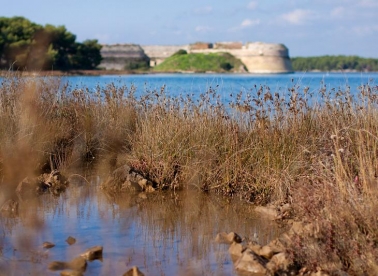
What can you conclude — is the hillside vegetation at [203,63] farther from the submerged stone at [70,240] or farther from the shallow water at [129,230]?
the submerged stone at [70,240]

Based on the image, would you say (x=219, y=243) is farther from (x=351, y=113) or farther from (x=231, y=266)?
(x=351, y=113)

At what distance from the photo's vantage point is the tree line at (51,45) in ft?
166

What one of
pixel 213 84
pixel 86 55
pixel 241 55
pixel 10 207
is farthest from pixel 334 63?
pixel 10 207

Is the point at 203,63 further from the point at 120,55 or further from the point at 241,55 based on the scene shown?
the point at 120,55

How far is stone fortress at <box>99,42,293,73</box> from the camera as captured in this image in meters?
92.7

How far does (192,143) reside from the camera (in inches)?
265

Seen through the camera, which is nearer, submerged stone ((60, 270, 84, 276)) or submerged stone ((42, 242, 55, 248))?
submerged stone ((60, 270, 84, 276))

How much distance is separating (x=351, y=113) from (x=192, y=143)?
1.73 meters

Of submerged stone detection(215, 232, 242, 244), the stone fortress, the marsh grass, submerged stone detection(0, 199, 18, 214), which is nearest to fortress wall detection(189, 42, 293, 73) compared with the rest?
the stone fortress

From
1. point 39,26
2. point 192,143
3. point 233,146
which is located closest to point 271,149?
point 233,146

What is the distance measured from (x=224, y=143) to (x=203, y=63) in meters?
89.0

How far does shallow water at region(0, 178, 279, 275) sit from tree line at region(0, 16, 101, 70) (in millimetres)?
41578

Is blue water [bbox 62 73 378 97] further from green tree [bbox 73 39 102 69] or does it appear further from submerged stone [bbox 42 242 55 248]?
green tree [bbox 73 39 102 69]

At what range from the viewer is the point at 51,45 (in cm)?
5716
